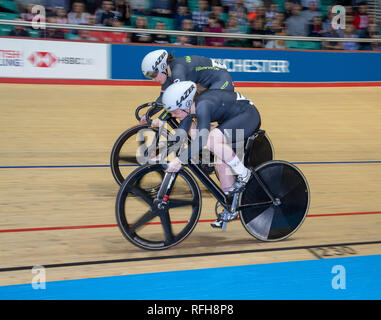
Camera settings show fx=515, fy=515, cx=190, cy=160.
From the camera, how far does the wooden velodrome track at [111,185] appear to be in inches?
129

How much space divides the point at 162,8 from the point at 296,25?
8.72 ft

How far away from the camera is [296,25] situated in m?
9.80

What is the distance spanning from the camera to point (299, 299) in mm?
2803

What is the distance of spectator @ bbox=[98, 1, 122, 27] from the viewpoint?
8438mm

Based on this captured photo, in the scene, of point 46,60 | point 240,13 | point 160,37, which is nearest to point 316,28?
point 240,13

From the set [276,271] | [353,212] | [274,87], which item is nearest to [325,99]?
[274,87]

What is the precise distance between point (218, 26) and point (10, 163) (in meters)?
5.25

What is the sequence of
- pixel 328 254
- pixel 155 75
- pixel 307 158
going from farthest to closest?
1. pixel 307 158
2. pixel 155 75
3. pixel 328 254

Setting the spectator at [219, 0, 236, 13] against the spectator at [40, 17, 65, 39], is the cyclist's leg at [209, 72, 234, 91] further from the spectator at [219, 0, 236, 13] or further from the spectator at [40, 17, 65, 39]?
the spectator at [219, 0, 236, 13]

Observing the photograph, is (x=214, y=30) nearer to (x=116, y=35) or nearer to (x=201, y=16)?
(x=201, y=16)

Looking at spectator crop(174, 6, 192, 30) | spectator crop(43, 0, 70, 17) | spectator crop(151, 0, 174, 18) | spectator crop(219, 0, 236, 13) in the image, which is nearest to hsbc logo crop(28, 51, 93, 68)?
spectator crop(43, 0, 70, 17)

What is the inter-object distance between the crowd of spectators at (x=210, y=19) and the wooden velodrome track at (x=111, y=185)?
3.41 feet

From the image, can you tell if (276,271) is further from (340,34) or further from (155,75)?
(340,34)

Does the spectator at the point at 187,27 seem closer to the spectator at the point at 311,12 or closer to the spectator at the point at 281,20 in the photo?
the spectator at the point at 281,20
